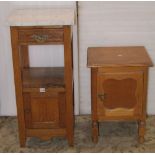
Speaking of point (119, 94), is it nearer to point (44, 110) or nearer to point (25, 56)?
point (44, 110)

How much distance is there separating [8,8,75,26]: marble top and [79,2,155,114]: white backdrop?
0.27 meters

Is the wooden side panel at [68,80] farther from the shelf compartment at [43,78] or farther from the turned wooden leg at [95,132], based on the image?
the turned wooden leg at [95,132]

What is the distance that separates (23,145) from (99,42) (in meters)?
1.03

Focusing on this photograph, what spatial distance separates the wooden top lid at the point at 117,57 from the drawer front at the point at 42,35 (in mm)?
285

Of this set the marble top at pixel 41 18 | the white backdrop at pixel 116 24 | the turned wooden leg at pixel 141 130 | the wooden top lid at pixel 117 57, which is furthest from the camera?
the white backdrop at pixel 116 24

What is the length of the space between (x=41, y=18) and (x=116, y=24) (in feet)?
2.53

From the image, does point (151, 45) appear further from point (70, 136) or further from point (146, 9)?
point (70, 136)

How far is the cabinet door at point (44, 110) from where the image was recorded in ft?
8.46

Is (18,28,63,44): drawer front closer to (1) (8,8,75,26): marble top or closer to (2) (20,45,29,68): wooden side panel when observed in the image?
(1) (8,8,75,26): marble top

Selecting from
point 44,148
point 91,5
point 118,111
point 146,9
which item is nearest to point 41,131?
point 44,148

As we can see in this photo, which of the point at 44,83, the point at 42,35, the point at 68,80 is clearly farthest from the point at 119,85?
the point at 42,35

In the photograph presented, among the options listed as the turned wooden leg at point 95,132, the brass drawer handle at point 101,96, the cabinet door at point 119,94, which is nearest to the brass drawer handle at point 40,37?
the cabinet door at point 119,94

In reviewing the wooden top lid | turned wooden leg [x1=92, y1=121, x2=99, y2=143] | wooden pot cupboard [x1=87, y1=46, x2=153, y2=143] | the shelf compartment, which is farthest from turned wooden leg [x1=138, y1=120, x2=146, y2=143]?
the shelf compartment

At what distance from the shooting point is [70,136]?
267cm
